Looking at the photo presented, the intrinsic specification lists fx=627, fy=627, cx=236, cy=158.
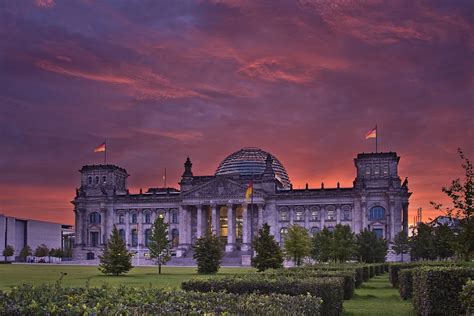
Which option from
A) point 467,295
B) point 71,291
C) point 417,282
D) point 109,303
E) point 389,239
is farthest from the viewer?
point 389,239

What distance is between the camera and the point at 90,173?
170 m

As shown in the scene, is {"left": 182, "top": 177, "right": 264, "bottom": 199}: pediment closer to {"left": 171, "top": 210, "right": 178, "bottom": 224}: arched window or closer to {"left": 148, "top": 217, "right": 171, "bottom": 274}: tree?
{"left": 171, "top": 210, "right": 178, "bottom": 224}: arched window

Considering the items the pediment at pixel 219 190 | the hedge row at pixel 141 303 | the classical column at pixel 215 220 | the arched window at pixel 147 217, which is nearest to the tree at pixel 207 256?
the hedge row at pixel 141 303

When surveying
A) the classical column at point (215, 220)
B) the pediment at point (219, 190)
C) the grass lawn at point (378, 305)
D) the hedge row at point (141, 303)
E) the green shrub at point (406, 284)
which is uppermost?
the pediment at point (219, 190)

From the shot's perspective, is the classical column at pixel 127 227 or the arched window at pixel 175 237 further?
the classical column at pixel 127 227

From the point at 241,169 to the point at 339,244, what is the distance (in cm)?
8501

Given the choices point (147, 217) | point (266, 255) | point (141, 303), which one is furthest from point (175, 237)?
point (141, 303)

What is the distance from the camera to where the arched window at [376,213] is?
145 metres

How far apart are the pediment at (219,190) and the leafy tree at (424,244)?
5501 centimetres

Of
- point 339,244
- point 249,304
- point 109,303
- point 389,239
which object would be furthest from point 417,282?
point 389,239

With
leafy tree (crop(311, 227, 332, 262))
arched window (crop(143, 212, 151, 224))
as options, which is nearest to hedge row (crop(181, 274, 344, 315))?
leafy tree (crop(311, 227, 332, 262))

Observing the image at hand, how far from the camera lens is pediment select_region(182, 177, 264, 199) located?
490ft

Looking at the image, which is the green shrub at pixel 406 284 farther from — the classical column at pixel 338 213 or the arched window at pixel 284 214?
the arched window at pixel 284 214

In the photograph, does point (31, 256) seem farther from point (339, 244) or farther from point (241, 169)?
point (339, 244)
